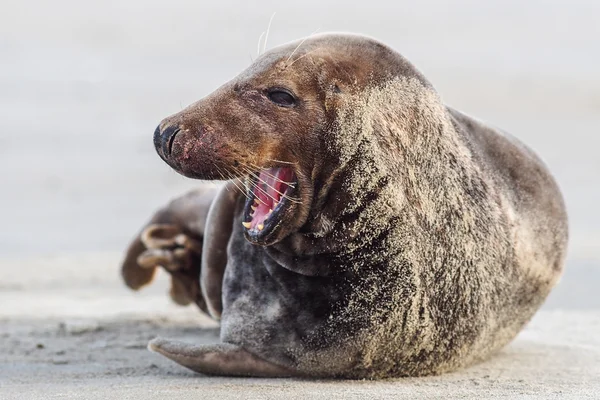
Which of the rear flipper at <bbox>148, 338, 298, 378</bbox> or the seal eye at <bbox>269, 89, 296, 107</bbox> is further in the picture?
the rear flipper at <bbox>148, 338, 298, 378</bbox>

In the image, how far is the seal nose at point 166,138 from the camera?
427 centimetres

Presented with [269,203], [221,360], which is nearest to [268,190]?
[269,203]

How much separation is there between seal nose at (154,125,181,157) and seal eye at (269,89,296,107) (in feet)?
1.23

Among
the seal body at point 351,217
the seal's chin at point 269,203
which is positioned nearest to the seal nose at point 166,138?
the seal body at point 351,217

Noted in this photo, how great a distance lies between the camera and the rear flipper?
4.57 meters

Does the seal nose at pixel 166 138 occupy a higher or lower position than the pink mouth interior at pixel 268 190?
higher

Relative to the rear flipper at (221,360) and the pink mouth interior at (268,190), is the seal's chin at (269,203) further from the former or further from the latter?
the rear flipper at (221,360)

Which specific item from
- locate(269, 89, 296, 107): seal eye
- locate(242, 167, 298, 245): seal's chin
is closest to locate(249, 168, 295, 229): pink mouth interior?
locate(242, 167, 298, 245): seal's chin

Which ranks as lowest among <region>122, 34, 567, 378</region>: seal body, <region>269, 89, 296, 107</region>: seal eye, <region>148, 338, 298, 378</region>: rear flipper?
<region>148, 338, 298, 378</region>: rear flipper

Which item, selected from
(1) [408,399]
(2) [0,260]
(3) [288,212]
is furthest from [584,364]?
(2) [0,260]

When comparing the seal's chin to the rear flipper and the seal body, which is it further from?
the rear flipper

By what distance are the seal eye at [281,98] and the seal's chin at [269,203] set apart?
245 millimetres

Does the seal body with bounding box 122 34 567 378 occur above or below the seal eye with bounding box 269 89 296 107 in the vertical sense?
below

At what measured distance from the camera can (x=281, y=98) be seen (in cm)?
429
